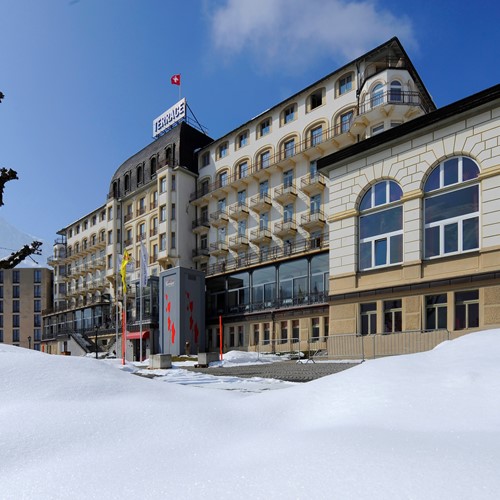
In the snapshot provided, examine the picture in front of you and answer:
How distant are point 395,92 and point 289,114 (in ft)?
36.0

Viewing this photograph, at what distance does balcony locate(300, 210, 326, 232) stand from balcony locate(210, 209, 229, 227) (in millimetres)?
9013

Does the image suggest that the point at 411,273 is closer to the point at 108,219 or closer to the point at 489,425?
the point at 489,425

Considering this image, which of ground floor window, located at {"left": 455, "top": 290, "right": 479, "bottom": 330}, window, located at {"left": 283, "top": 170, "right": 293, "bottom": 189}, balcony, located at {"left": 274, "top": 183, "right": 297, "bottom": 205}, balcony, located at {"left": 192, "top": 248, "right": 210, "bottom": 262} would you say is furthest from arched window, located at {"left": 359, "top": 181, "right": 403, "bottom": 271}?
balcony, located at {"left": 192, "top": 248, "right": 210, "bottom": 262}

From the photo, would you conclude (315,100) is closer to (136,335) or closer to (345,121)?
(345,121)

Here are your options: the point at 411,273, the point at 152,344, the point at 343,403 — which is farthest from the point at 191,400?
the point at 152,344

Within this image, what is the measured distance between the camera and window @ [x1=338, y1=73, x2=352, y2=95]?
107 feet

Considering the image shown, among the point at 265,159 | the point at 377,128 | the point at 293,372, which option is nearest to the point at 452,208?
the point at 293,372

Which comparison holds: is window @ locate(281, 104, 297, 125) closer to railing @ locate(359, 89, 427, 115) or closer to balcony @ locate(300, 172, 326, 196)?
balcony @ locate(300, 172, 326, 196)

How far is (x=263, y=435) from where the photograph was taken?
3291 mm

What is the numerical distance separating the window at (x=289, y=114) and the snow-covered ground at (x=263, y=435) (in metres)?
34.4

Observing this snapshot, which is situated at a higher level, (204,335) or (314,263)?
(314,263)

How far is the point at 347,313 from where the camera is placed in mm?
18891

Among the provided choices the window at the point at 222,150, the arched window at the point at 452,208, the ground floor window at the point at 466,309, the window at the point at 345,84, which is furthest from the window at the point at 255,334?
the ground floor window at the point at 466,309

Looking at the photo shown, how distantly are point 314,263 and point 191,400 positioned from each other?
89.6 feet
